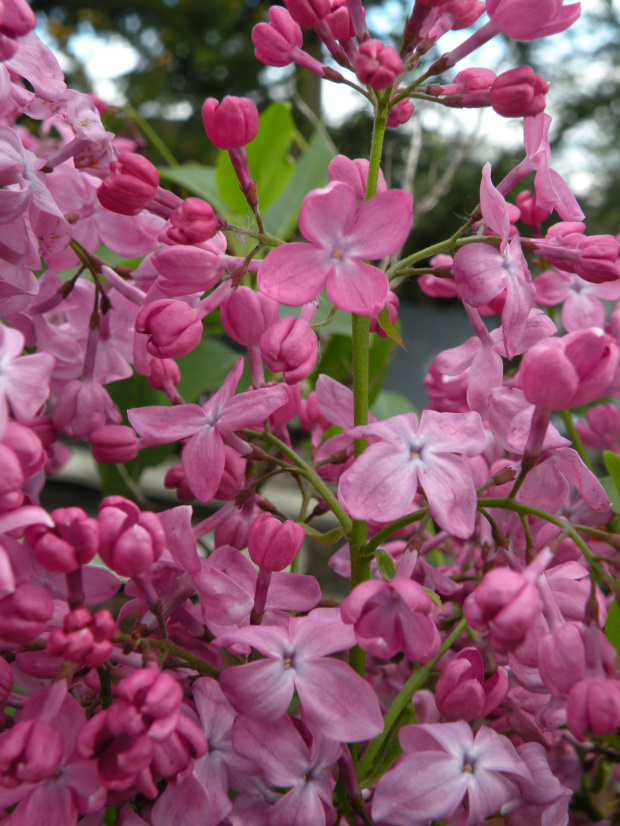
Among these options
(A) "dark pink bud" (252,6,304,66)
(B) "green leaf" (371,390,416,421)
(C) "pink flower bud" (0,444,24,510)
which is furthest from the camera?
(B) "green leaf" (371,390,416,421)

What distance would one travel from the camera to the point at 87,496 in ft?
4.58

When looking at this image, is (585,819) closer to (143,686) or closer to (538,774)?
(538,774)

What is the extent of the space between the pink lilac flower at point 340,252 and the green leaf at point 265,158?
17.4 inches

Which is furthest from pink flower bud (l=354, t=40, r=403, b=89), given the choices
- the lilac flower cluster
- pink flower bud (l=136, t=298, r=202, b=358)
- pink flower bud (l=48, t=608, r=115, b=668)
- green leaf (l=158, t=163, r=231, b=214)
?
green leaf (l=158, t=163, r=231, b=214)

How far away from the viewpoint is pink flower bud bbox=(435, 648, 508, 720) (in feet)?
0.91

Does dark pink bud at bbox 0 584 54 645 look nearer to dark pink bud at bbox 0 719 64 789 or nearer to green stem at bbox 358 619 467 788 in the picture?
dark pink bud at bbox 0 719 64 789

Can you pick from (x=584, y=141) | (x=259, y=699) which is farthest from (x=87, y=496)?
(x=584, y=141)

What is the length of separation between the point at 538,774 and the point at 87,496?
1230mm

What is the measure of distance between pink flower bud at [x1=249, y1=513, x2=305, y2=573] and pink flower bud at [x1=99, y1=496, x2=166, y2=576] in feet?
0.15

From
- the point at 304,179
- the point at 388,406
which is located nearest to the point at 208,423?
the point at 388,406

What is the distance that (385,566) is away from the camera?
0.90 ft

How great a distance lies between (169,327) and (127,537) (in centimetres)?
9

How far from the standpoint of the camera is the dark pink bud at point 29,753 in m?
0.21

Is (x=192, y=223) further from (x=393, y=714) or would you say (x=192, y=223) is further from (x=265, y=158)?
(x=265, y=158)
